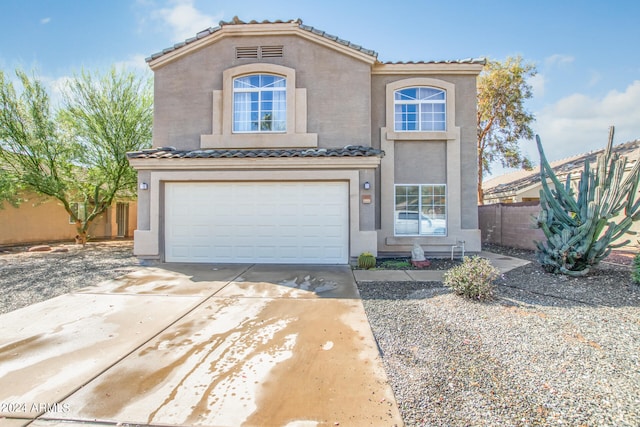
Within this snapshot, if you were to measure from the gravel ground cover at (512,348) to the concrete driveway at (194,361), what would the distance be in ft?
1.47

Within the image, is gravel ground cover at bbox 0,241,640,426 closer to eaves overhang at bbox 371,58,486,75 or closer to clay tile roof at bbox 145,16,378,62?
eaves overhang at bbox 371,58,486,75

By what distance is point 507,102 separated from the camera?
19.8 meters

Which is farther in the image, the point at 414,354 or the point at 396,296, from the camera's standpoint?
the point at 396,296

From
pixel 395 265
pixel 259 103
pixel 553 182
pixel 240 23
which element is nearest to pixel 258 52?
pixel 240 23

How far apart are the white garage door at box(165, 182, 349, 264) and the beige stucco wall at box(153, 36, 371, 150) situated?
6.71 feet

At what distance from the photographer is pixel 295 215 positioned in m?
10.6

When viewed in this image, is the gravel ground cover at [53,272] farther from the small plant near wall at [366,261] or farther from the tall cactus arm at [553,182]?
the tall cactus arm at [553,182]

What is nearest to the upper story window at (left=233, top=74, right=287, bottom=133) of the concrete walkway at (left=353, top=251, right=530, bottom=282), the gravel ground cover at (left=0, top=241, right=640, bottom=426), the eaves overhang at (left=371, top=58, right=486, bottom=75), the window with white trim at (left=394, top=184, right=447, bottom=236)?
the eaves overhang at (left=371, top=58, right=486, bottom=75)

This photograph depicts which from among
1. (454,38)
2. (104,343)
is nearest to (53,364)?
(104,343)

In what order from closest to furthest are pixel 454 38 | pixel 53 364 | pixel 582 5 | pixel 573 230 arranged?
1. pixel 53 364
2. pixel 573 230
3. pixel 582 5
4. pixel 454 38

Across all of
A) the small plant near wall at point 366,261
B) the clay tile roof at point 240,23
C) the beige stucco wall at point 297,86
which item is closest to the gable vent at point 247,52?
the beige stucco wall at point 297,86

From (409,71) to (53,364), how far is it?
41.5ft

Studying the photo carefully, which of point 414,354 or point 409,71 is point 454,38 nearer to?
point 409,71

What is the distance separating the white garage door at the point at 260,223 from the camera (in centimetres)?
1058
